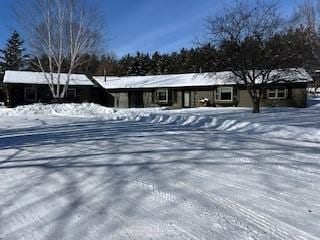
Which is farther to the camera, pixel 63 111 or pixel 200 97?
pixel 200 97

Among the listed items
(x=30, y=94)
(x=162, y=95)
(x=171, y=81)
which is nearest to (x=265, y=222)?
(x=162, y=95)

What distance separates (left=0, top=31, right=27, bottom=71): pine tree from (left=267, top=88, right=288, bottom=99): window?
5544 cm

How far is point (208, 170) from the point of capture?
261 inches

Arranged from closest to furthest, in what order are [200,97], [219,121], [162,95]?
[219,121]
[200,97]
[162,95]

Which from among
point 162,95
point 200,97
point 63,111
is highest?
point 162,95

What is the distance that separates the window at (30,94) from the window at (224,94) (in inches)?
770

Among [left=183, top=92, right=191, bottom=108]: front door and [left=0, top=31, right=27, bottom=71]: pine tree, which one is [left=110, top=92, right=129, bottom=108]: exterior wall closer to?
[left=183, top=92, right=191, bottom=108]: front door

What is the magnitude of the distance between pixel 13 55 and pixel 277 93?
60.0 m

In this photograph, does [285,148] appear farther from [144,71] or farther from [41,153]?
[144,71]

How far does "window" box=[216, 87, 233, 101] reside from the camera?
119 feet

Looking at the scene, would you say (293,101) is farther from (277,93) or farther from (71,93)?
(71,93)

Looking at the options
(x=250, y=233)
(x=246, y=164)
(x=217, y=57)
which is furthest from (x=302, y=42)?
(x=250, y=233)

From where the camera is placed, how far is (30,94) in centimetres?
3997

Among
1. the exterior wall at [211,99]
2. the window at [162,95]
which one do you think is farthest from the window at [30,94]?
the window at [162,95]
